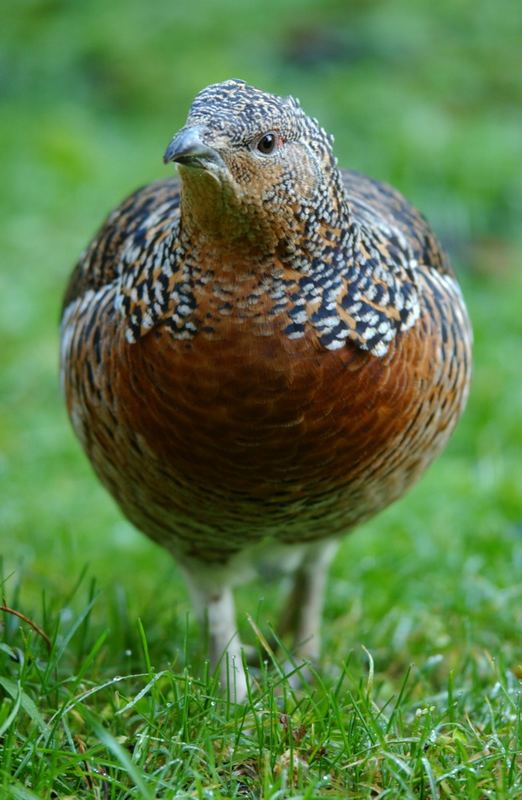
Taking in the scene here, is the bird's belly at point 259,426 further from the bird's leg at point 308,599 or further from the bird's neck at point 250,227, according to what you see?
the bird's leg at point 308,599

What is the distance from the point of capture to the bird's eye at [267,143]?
304cm

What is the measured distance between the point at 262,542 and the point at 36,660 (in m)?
1.02

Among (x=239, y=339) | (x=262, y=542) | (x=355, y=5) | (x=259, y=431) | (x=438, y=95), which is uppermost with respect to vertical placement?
(x=355, y=5)

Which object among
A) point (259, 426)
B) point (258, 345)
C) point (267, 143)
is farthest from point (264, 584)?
point (267, 143)

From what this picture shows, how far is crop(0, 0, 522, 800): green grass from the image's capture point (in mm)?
3014

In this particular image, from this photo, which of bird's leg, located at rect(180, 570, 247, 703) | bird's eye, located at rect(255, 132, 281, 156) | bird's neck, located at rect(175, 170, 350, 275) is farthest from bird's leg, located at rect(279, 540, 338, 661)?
bird's eye, located at rect(255, 132, 281, 156)

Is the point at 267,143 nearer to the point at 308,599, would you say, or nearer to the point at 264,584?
the point at 308,599

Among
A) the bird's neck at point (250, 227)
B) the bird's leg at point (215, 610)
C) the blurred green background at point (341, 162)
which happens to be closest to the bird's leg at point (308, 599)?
the blurred green background at point (341, 162)

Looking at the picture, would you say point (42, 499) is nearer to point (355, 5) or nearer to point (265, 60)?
point (265, 60)

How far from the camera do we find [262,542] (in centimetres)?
405

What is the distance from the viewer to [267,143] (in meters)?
3.06

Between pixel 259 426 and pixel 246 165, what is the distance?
72cm

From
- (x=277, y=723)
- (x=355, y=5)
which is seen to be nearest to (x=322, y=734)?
(x=277, y=723)

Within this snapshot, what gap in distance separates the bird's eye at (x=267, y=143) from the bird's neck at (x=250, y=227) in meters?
0.13
